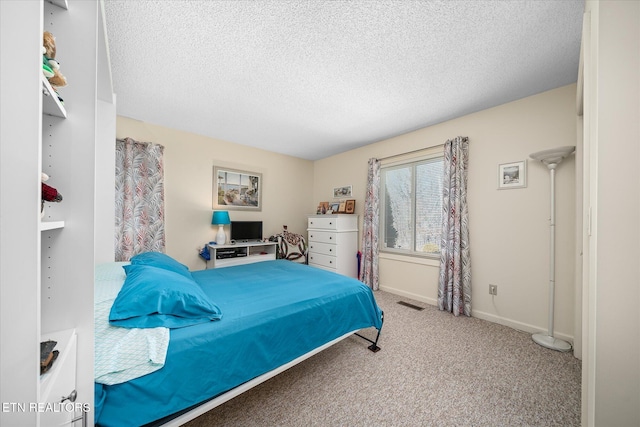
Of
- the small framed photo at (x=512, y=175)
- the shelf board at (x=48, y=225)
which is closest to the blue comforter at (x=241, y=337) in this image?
the shelf board at (x=48, y=225)

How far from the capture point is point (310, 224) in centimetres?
463

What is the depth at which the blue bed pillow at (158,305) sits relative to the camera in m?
1.22

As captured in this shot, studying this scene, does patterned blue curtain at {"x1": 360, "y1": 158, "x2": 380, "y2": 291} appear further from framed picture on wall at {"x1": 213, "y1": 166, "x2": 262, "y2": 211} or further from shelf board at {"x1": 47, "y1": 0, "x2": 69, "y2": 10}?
shelf board at {"x1": 47, "y1": 0, "x2": 69, "y2": 10}

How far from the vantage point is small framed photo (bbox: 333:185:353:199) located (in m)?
4.55

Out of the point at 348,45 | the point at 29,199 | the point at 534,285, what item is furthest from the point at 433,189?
the point at 29,199

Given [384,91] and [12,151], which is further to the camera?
[384,91]

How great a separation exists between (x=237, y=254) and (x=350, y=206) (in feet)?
7.09

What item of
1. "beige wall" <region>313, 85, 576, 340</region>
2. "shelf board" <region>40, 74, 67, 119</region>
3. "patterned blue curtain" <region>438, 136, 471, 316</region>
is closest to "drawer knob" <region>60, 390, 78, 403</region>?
"shelf board" <region>40, 74, 67, 119</region>

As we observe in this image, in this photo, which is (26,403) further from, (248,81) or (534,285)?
(534,285)

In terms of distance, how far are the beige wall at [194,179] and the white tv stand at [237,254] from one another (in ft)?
1.10

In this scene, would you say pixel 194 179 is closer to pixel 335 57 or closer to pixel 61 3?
pixel 335 57

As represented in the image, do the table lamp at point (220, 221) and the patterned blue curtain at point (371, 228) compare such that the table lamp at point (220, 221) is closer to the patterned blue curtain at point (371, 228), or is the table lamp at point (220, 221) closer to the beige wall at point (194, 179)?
the beige wall at point (194, 179)

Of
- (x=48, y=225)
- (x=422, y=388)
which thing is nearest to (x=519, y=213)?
(x=422, y=388)

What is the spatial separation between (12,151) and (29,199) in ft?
0.36
